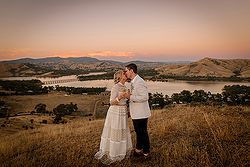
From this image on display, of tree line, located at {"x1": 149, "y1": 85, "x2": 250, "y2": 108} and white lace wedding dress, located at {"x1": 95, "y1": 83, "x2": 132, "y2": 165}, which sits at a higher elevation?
white lace wedding dress, located at {"x1": 95, "y1": 83, "x2": 132, "y2": 165}

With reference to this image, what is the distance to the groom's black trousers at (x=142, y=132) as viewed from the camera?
19.1 ft

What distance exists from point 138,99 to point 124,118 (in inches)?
31.5

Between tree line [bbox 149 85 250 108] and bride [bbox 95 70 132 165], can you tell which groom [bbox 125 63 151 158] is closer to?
bride [bbox 95 70 132 165]

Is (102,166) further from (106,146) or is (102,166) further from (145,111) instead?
(145,111)

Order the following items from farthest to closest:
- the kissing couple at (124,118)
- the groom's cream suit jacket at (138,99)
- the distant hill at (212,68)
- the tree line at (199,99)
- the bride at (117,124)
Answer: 1. the distant hill at (212,68)
2. the tree line at (199,99)
3. the bride at (117,124)
4. the kissing couple at (124,118)
5. the groom's cream suit jacket at (138,99)

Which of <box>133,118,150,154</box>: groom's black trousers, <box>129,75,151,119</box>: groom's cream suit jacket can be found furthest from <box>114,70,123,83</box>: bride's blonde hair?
<box>133,118,150,154</box>: groom's black trousers

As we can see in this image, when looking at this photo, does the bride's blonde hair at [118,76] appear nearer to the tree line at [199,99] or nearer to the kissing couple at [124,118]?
the kissing couple at [124,118]

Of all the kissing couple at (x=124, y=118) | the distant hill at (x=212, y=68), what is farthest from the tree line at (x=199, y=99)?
the distant hill at (x=212, y=68)

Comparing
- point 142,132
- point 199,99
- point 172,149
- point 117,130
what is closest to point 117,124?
point 117,130

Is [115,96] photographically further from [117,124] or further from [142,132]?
[142,132]

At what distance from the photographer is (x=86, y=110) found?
63531 mm

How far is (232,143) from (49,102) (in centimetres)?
7494

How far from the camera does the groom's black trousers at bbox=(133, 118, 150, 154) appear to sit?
5828 millimetres

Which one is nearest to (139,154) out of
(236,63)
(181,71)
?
(181,71)
